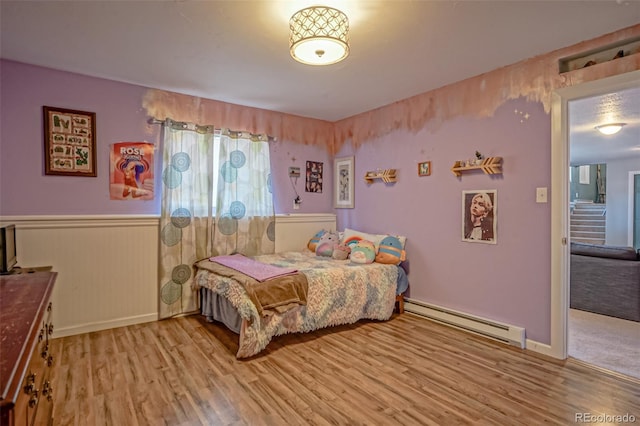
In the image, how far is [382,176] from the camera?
4.02 m

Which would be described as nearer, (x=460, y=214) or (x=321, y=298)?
(x=321, y=298)

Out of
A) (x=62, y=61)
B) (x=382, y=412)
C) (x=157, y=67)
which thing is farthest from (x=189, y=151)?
(x=382, y=412)

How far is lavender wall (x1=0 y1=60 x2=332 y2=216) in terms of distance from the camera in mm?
2828

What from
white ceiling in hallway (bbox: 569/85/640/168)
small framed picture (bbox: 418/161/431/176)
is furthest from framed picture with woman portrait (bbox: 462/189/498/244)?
white ceiling in hallway (bbox: 569/85/640/168)

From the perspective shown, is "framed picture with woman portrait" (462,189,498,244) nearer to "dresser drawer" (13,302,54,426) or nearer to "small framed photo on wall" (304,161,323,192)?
"small framed photo on wall" (304,161,323,192)

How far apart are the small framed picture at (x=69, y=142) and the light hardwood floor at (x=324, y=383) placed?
58.9 inches

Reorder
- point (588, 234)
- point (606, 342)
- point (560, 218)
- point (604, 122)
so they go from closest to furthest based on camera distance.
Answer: point (560, 218)
point (606, 342)
point (604, 122)
point (588, 234)

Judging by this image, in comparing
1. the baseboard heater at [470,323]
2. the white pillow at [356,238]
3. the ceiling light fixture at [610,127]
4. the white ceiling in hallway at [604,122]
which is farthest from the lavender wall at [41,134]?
the ceiling light fixture at [610,127]

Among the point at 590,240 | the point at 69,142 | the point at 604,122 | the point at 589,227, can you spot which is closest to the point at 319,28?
the point at 69,142

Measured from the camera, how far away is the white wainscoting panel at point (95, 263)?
115 inches

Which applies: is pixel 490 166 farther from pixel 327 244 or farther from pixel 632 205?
pixel 632 205

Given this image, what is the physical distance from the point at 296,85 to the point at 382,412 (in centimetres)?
287

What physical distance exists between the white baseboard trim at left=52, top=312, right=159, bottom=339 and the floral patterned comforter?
56 centimetres

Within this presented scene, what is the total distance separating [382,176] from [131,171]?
8.79 feet
